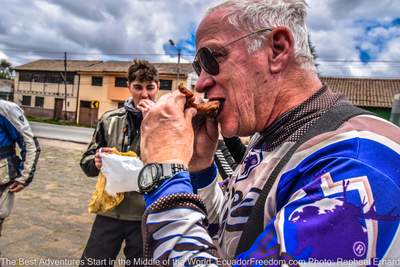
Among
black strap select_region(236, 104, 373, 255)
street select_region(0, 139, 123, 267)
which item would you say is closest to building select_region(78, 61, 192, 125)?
street select_region(0, 139, 123, 267)

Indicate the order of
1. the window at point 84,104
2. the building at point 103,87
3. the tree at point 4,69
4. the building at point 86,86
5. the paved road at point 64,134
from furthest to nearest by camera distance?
1. the tree at point 4,69
2. the window at point 84,104
3. the building at point 103,87
4. the building at point 86,86
5. the paved road at point 64,134

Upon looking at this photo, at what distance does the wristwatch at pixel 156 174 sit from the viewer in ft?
3.57

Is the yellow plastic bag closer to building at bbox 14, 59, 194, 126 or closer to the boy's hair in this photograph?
the boy's hair

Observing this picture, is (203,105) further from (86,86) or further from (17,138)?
(86,86)

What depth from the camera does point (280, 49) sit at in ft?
4.08

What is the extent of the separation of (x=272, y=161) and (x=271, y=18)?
0.55 metres

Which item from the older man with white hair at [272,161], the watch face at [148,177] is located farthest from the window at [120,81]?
the watch face at [148,177]

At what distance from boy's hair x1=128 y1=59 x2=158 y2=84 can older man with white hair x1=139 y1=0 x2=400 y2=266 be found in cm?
198

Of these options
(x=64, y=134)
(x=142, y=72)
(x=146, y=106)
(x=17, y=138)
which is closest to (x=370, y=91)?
(x=64, y=134)

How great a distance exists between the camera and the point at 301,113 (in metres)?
1.19

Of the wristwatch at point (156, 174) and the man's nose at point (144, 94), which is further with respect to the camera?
the man's nose at point (144, 94)

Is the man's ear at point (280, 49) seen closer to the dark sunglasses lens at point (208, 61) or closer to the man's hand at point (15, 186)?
the dark sunglasses lens at point (208, 61)

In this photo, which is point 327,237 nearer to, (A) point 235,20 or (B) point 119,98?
(A) point 235,20

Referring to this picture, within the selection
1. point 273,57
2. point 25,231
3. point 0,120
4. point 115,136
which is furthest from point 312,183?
point 25,231
